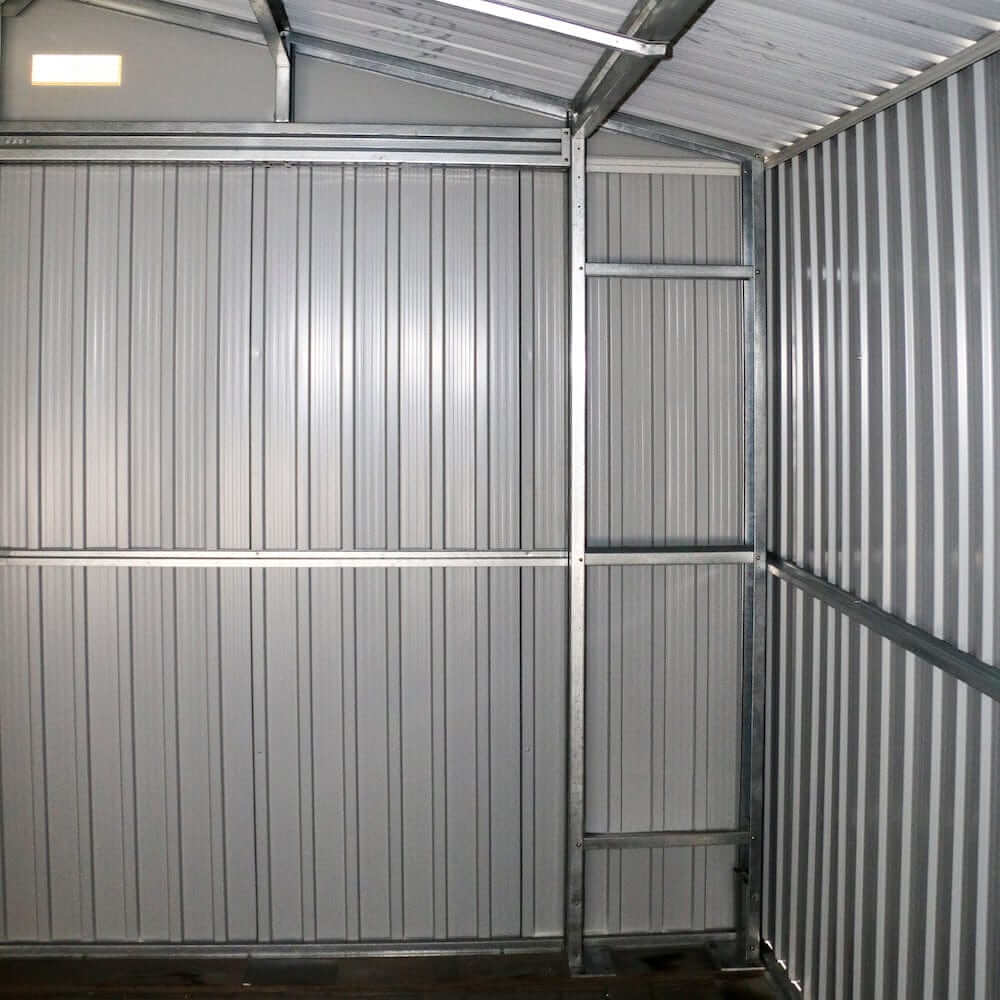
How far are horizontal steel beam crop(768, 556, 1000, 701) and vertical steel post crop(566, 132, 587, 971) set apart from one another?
112 centimetres

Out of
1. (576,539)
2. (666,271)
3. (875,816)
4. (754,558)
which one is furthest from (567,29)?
(875,816)

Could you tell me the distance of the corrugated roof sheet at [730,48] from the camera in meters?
3.47

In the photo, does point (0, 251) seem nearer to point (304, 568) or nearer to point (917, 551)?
point (304, 568)

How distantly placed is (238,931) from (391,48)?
496 centimetres

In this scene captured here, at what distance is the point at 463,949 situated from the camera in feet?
18.9

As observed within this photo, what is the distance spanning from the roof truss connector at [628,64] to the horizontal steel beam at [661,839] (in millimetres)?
3853

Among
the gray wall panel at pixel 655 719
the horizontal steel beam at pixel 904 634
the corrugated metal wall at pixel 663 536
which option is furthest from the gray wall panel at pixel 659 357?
the horizontal steel beam at pixel 904 634

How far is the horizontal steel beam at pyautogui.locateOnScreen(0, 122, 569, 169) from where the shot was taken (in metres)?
5.45

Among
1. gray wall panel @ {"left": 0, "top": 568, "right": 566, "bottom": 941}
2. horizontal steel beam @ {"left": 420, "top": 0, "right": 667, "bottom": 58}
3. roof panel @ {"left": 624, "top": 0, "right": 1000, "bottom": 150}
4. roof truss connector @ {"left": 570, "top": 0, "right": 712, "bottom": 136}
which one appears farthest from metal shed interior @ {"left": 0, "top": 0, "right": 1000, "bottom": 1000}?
horizontal steel beam @ {"left": 420, "top": 0, "right": 667, "bottom": 58}

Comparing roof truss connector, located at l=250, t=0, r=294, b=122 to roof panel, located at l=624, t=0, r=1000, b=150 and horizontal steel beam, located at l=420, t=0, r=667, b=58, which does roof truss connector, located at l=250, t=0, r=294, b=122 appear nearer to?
horizontal steel beam, located at l=420, t=0, r=667, b=58

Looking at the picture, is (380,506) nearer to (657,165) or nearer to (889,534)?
(657,165)

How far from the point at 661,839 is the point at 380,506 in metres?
2.44

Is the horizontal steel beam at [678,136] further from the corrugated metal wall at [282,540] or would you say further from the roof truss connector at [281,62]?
the roof truss connector at [281,62]

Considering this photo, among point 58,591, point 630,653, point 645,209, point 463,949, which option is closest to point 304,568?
point 58,591
